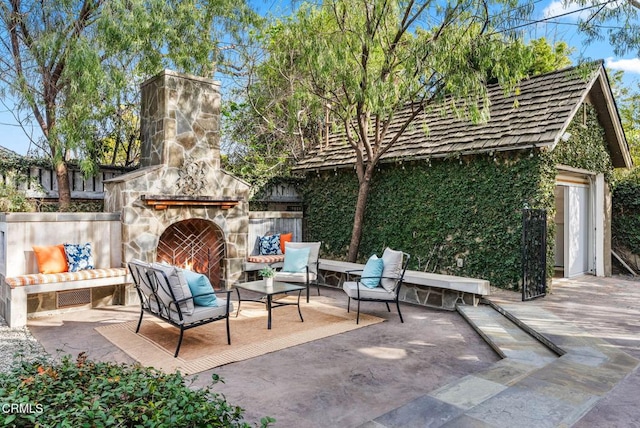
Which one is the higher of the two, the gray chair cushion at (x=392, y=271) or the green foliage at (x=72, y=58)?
the green foliage at (x=72, y=58)

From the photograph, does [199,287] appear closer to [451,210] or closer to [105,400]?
[105,400]

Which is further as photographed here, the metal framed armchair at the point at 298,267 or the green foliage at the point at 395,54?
the metal framed armchair at the point at 298,267

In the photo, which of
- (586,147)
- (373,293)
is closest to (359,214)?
(373,293)

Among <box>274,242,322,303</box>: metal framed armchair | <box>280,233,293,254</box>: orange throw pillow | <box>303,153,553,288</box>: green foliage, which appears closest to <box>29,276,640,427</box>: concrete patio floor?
<box>303,153,553,288</box>: green foliage

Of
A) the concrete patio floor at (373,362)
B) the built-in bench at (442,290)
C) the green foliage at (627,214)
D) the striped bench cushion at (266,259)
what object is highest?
the green foliage at (627,214)

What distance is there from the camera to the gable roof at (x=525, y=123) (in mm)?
7117

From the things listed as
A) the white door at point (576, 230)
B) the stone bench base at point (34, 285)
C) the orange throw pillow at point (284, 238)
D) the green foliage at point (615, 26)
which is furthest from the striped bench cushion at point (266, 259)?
the green foliage at point (615, 26)

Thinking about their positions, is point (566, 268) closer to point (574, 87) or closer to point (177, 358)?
point (574, 87)

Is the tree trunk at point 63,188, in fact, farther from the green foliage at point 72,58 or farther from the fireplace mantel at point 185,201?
the fireplace mantel at point 185,201

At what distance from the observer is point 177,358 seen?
175 inches

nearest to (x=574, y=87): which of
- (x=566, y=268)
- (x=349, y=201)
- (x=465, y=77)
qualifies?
(x=465, y=77)

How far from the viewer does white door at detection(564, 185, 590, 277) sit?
29.3ft

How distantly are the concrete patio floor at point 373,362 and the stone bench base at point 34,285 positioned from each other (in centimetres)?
31

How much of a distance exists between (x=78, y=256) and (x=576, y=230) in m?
9.69
